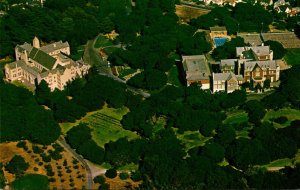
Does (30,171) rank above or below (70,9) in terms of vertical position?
below

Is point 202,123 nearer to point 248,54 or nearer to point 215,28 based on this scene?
point 248,54

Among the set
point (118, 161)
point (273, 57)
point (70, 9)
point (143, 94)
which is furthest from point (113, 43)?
point (118, 161)

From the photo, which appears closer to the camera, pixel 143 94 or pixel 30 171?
pixel 30 171

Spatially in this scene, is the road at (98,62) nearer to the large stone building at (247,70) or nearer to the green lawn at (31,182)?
the large stone building at (247,70)

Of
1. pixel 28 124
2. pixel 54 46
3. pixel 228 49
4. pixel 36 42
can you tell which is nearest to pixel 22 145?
pixel 28 124

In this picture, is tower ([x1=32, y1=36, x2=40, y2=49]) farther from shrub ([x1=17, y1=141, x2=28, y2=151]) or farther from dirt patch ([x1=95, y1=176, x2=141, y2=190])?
dirt patch ([x1=95, y1=176, x2=141, y2=190])

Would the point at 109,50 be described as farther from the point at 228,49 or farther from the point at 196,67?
the point at 228,49

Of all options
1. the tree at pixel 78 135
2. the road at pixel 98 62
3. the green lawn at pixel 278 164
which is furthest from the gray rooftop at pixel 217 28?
the green lawn at pixel 278 164
